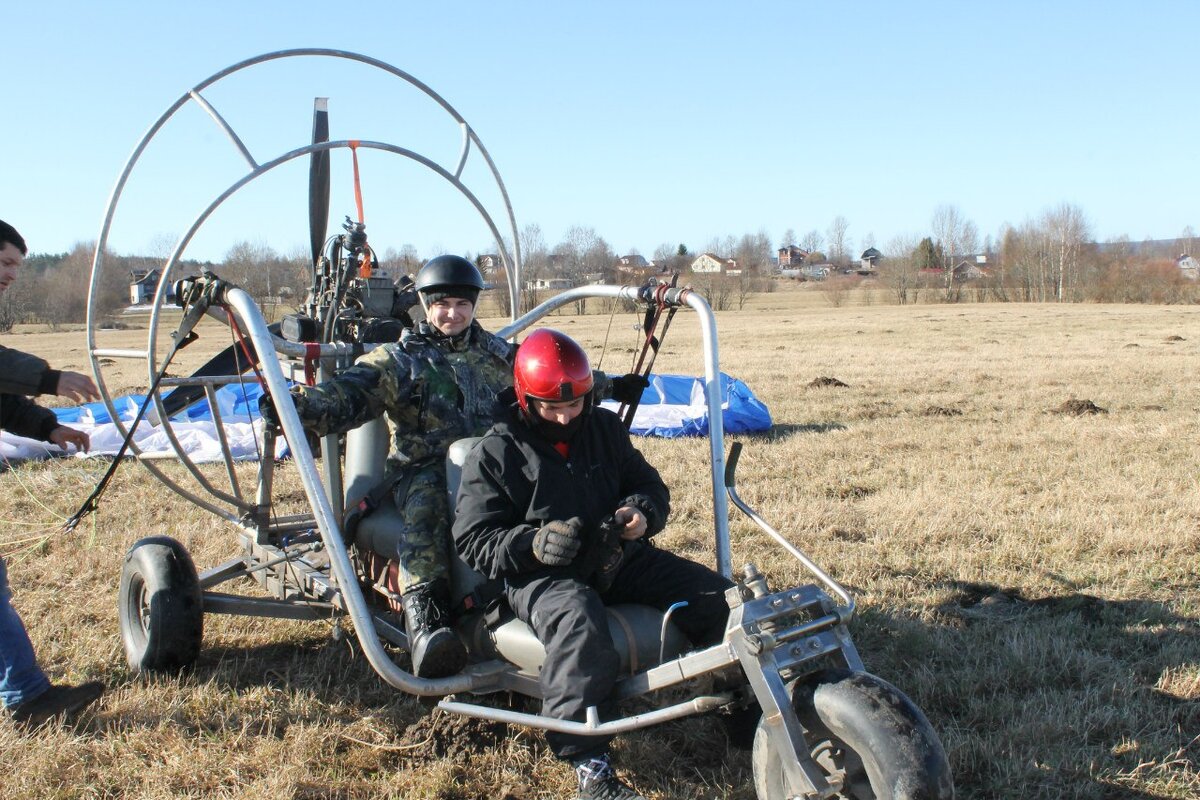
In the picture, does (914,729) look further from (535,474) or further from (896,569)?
(896,569)

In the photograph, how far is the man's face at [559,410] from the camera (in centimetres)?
385

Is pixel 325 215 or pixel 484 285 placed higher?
pixel 325 215

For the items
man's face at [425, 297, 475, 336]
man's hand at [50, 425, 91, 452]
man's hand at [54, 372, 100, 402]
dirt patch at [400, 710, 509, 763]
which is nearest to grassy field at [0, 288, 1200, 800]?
dirt patch at [400, 710, 509, 763]

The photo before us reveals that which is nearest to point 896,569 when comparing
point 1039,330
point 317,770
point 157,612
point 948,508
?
point 948,508

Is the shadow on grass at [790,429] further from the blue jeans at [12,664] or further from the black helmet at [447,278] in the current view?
the blue jeans at [12,664]

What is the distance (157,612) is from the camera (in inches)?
183

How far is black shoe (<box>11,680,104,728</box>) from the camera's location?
420 cm

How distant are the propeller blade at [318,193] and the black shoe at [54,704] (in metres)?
2.51

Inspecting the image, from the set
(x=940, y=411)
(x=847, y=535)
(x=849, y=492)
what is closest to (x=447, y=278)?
(x=847, y=535)

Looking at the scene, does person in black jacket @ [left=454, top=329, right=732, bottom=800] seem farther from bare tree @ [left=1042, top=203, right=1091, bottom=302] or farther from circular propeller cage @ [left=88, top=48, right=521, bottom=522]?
bare tree @ [left=1042, top=203, right=1091, bottom=302]

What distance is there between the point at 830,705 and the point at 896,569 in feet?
10.8

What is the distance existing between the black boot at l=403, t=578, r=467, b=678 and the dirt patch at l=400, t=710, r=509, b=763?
0.82 ft

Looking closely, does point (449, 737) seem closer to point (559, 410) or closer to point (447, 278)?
point (559, 410)

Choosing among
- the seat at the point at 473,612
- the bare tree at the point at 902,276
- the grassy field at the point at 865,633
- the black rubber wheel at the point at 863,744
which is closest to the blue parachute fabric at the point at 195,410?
the grassy field at the point at 865,633
